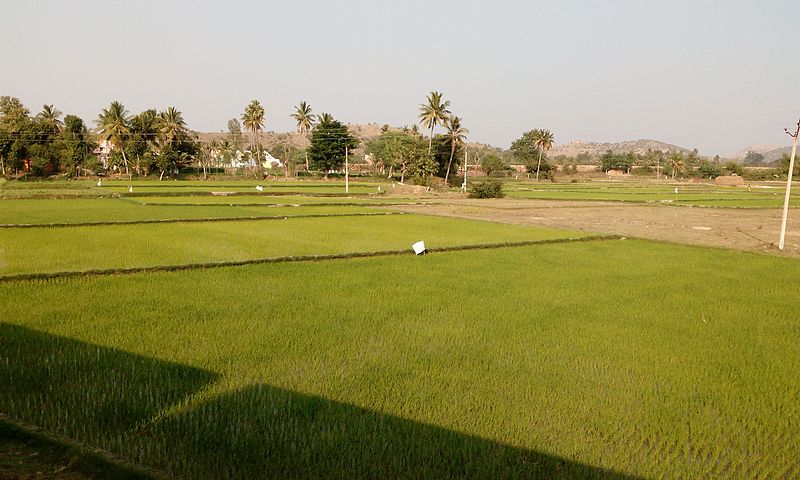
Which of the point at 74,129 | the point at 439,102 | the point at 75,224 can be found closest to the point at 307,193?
the point at 75,224

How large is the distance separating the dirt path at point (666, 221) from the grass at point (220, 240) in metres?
3.33

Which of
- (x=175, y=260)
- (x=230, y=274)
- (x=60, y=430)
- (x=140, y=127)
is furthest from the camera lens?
(x=140, y=127)

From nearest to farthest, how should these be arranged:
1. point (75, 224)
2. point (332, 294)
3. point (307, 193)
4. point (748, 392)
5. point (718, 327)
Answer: point (748, 392) < point (718, 327) < point (332, 294) < point (75, 224) < point (307, 193)

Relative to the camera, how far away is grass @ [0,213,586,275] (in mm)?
10570

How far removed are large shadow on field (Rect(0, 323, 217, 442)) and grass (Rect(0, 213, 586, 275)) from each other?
4.83 m

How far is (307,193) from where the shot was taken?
129 feet

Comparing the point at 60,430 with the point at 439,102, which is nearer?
the point at 60,430

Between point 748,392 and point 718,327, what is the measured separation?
2.49 meters

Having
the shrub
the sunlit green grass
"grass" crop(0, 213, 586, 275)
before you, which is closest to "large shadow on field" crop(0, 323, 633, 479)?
"grass" crop(0, 213, 586, 275)

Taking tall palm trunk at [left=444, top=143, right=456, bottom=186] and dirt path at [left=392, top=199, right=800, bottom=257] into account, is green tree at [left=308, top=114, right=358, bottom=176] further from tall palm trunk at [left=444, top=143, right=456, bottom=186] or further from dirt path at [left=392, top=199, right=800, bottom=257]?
dirt path at [left=392, top=199, right=800, bottom=257]

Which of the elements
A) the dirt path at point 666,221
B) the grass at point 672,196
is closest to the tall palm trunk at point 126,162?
the grass at point 672,196

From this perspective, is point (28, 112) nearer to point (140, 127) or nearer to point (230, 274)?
point (140, 127)

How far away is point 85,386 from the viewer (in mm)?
4395

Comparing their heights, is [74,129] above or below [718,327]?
above
